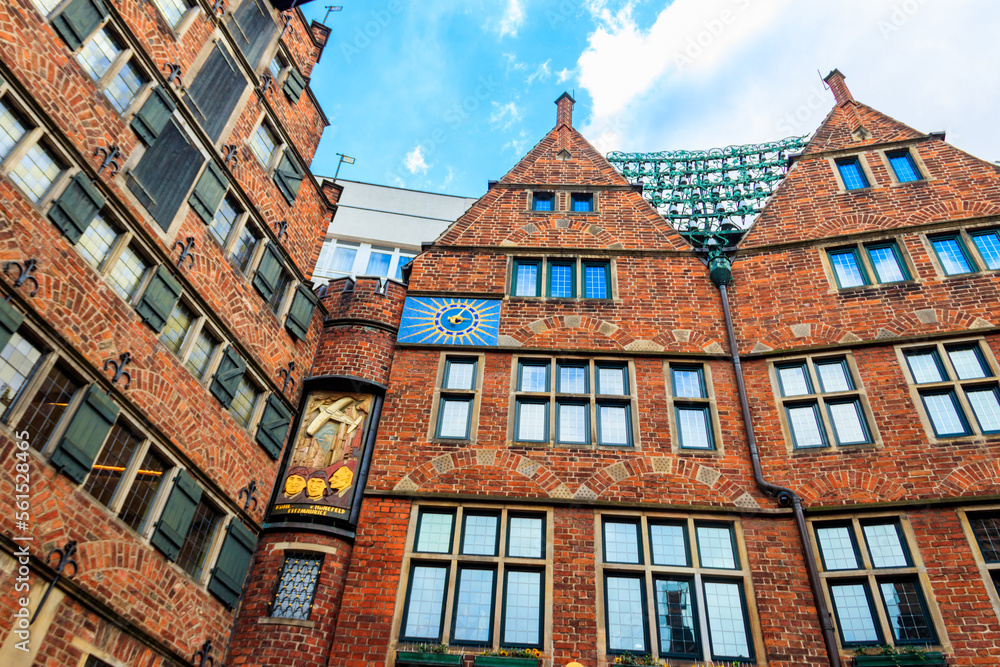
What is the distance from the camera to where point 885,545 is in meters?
11.6

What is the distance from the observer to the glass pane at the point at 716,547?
11883mm

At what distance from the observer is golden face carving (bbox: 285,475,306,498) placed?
1286 centimetres

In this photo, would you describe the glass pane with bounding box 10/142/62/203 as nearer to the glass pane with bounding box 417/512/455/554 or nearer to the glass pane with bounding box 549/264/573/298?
the glass pane with bounding box 417/512/455/554

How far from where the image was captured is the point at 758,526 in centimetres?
1216

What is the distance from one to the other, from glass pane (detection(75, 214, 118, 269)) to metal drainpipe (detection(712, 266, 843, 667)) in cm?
1085

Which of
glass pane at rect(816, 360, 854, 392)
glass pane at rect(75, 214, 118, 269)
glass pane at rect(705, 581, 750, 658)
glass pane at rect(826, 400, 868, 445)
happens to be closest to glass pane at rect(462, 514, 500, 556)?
glass pane at rect(705, 581, 750, 658)

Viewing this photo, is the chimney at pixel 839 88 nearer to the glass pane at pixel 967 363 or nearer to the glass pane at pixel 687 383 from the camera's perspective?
the glass pane at pixel 967 363

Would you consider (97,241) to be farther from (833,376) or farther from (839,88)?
(839,88)

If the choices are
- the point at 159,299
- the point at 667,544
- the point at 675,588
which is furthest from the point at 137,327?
the point at 675,588

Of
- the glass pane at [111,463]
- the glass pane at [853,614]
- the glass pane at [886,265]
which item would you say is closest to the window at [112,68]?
the glass pane at [111,463]

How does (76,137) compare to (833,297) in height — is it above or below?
below

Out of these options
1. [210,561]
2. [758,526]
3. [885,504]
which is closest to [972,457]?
[885,504]

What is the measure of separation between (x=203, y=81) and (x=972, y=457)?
1482cm

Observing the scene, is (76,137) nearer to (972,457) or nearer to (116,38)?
(116,38)
